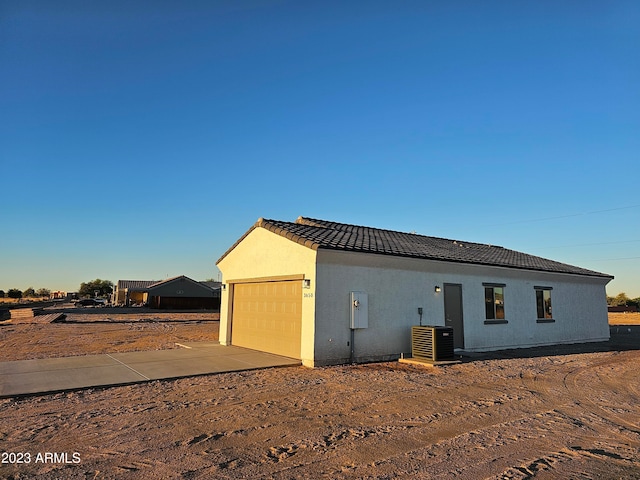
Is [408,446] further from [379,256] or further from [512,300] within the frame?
[512,300]

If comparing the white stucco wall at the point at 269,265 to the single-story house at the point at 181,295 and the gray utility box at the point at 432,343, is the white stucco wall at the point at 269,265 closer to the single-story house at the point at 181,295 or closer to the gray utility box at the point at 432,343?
the gray utility box at the point at 432,343

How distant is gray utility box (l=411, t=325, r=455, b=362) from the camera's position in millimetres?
11898

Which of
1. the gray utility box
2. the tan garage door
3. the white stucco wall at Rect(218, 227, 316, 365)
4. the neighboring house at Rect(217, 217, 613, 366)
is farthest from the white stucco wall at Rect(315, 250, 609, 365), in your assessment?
the tan garage door

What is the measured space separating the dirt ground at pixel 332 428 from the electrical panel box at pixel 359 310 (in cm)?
191

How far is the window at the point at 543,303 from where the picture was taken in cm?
1717

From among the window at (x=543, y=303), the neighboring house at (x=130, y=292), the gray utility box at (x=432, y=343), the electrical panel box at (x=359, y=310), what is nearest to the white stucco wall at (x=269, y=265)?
the electrical panel box at (x=359, y=310)

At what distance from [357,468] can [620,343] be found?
65.0 feet

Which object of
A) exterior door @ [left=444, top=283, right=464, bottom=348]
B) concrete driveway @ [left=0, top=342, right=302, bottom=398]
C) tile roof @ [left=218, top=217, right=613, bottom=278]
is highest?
tile roof @ [left=218, top=217, right=613, bottom=278]

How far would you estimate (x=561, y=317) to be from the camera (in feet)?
59.5

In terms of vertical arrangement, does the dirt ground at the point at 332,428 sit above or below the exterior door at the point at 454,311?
below

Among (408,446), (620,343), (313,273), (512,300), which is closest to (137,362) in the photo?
(313,273)

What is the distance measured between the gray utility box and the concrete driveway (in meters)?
3.63

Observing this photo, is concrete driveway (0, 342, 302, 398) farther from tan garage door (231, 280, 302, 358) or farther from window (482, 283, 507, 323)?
window (482, 283, 507, 323)

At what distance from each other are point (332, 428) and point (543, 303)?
14.9 meters
